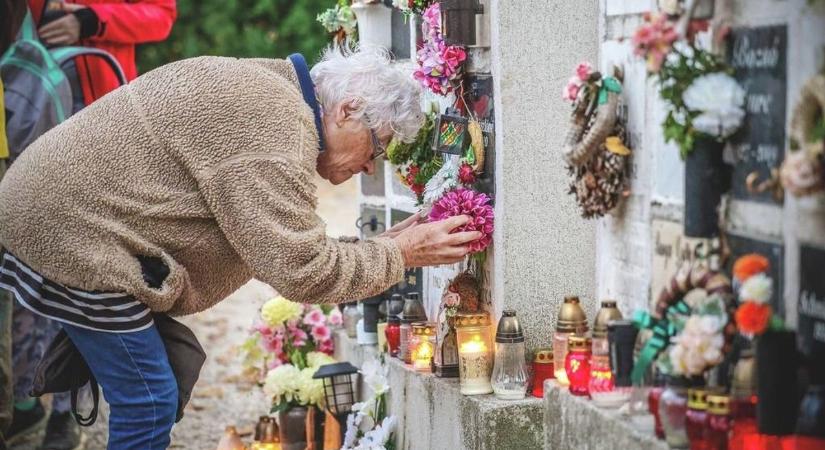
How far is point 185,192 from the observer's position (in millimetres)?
3840

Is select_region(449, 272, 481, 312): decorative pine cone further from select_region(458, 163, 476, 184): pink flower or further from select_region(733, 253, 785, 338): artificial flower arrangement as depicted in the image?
select_region(733, 253, 785, 338): artificial flower arrangement

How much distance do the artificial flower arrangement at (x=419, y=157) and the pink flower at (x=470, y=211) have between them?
481mm

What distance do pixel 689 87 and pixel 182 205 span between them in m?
1.53

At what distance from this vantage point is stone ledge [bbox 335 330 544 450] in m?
4.32

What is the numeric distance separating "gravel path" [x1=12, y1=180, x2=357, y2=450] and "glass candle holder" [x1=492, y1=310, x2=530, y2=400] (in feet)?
7.42

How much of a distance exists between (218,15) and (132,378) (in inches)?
459

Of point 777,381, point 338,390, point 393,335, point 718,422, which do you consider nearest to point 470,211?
point 393,335

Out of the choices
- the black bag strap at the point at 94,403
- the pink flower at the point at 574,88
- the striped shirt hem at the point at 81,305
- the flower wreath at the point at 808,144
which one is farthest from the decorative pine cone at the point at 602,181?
the black bag strap at the point at 94,403

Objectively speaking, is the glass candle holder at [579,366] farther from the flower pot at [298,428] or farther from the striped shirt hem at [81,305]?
the flower pot at [298,428]

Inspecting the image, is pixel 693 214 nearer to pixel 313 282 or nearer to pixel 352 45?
pixel 313 282

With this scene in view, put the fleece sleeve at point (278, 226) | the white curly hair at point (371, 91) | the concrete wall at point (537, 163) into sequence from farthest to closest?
1. the concrete wall at point (537, 163)
2. the white curly hair at point (371, 91)
3. the fleece sleeve at point (278, 226)

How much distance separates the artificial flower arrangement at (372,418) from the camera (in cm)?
515

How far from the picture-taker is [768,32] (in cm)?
288

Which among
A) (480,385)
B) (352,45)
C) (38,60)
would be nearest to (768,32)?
(480,385)
